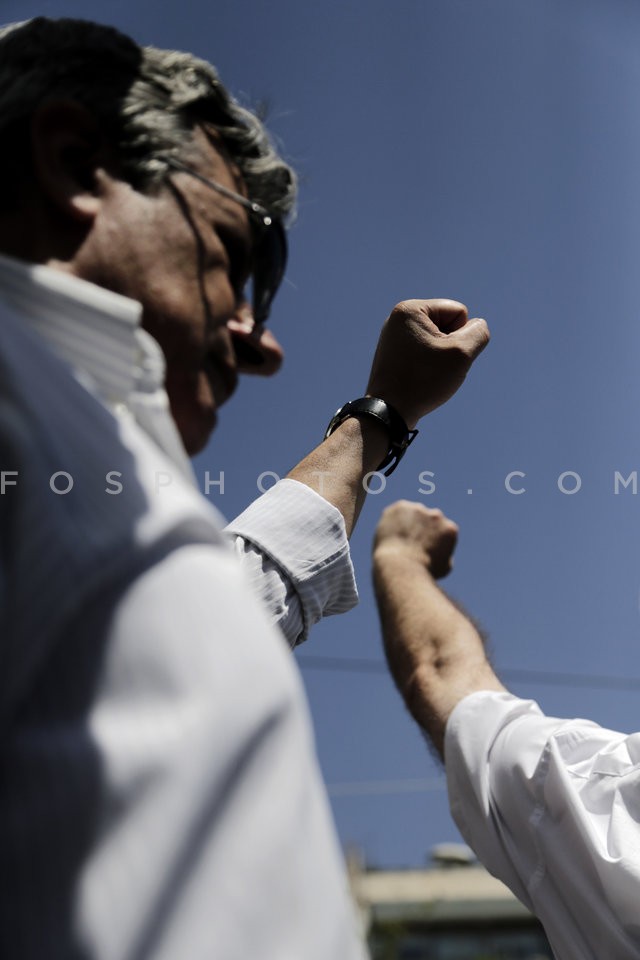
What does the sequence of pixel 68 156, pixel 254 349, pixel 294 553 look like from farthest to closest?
pixel 294 553
pixel 254 349
pixel 68 156

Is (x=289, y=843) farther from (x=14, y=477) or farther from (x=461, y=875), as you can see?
(x=461, y=875)

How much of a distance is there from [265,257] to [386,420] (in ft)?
1.69

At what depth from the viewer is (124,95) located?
1.22 metres

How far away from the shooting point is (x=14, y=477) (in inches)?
23.9

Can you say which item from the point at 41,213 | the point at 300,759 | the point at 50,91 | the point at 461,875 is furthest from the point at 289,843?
the point at 461,875

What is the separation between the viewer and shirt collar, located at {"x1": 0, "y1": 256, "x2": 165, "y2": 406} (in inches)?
31.2

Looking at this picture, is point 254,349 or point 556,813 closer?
point 254,349

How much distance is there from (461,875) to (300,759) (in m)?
28.8

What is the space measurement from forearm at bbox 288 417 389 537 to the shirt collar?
101 cm

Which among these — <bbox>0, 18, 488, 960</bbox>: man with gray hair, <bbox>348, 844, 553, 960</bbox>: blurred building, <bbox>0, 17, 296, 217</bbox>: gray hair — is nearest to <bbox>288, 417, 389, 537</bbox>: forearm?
<bbox>0, 17, 296, 217</bbox>: gray hair

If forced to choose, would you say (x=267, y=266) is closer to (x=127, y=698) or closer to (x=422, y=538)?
(x=127, y=698)

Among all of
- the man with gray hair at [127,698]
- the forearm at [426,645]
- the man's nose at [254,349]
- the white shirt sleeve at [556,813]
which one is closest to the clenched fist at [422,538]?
the forearm at [426,645]

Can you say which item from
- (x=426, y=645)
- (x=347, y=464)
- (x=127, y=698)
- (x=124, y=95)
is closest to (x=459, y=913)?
(x=426, y=645)

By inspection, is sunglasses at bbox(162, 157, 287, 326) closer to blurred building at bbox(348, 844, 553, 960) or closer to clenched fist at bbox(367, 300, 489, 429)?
clenched fist at bbox(367, 300, 489, 429)
